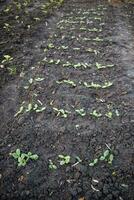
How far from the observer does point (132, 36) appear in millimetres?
6480

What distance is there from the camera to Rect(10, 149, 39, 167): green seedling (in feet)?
12.0

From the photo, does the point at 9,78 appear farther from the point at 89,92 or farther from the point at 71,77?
the point at 89,92

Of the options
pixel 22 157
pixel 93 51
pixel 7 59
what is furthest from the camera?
pixel 93 51

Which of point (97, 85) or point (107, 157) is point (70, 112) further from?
point (107, 157)

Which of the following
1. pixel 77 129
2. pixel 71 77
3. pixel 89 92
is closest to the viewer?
pixel 77 129

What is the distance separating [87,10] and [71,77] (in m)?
3.40

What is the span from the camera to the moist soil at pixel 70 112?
3.40m

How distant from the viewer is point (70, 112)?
4293mm

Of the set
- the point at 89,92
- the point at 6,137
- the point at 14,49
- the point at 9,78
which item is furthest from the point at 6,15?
the point at 6,137

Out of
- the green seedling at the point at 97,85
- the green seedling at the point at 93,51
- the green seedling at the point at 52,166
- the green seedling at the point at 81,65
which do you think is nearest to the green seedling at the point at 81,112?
the green seedling at the point at 97,85

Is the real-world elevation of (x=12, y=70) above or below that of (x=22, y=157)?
above

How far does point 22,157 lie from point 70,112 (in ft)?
3.15

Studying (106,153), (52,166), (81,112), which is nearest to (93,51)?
(81,112)

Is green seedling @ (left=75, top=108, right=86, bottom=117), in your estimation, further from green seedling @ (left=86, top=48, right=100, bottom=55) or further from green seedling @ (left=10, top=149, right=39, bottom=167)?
green seedling @ (left=86, top=48, right=100, bottom=55)
